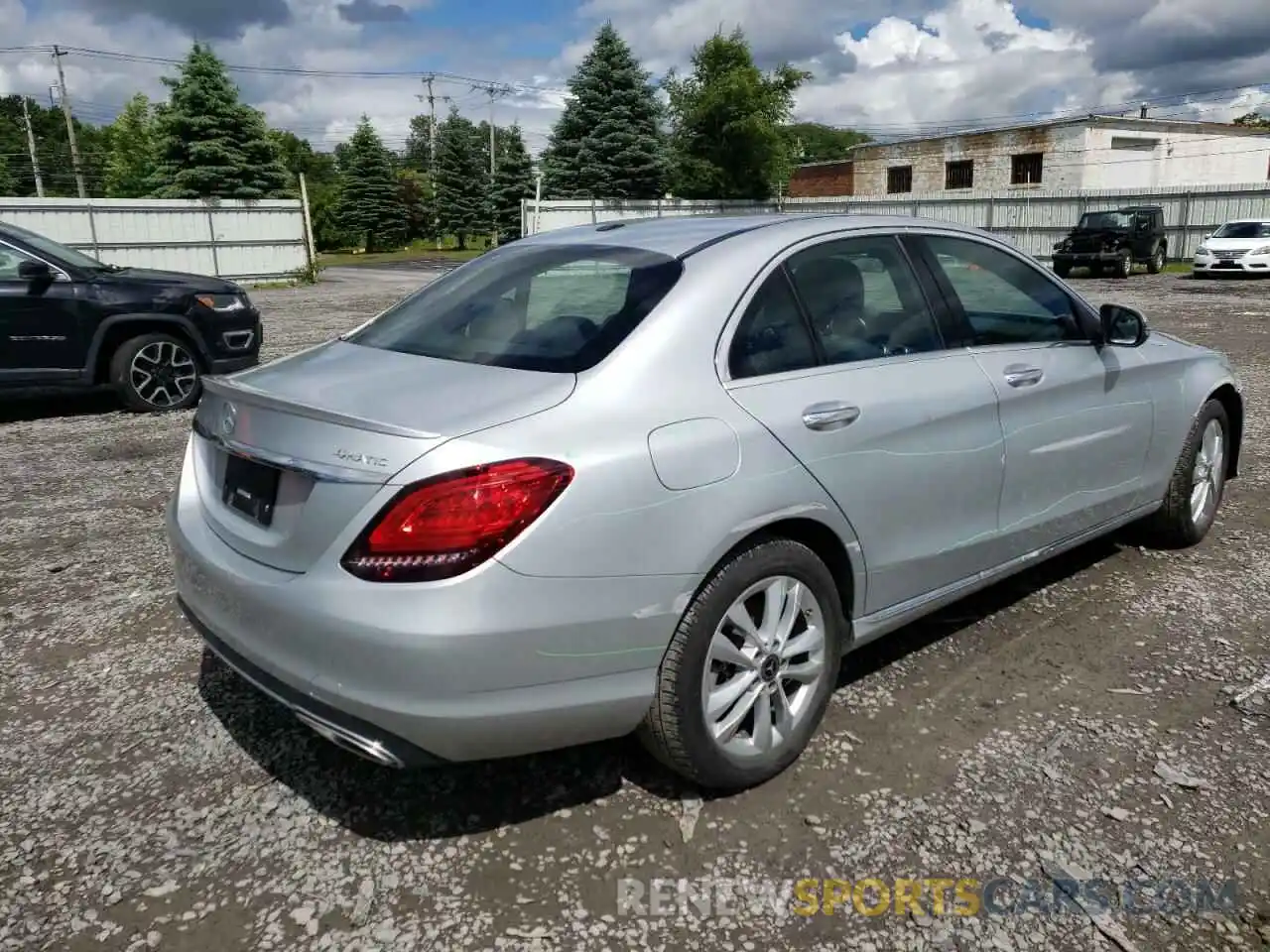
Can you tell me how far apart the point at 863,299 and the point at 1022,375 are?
2.39ft

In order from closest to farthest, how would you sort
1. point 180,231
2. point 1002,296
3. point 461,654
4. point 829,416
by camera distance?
1. point 461,654
2. point 829,416
3. point 1002,296
4. point 180,231

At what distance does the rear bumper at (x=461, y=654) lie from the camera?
2.24m

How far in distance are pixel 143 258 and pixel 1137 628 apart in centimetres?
2432

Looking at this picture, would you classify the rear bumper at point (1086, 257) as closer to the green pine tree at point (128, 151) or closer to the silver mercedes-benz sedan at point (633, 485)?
the silver mercedes-benz sedan at point (633, 485)

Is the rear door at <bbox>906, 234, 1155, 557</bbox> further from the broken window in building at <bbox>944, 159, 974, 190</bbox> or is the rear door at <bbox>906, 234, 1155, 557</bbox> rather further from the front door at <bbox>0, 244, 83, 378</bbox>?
the broken window in building at <bbox>944, 159, 974, 190</bbox>

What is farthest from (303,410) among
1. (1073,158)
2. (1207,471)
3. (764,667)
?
(1073,158)

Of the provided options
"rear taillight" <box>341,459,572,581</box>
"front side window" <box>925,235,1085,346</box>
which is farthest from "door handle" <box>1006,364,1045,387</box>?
"rear taillight" <box>341,459,572,581</box>

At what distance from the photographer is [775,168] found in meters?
40.5

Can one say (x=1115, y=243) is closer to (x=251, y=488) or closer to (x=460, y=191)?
(x=251, y=488)

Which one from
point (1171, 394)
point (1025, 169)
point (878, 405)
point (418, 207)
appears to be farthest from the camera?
point (418, 207)

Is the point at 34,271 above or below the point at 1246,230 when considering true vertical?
above

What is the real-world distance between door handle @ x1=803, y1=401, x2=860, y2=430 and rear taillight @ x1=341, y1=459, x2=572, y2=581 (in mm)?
901

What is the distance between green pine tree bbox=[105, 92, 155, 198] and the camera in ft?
186

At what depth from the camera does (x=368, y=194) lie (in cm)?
6041
